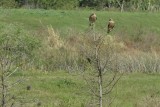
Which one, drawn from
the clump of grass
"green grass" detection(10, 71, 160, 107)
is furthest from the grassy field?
the clump of grass

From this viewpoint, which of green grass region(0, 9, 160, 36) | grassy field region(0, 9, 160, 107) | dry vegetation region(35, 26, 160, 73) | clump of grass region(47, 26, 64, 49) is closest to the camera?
grassy field region(0, 9, 160, 107)

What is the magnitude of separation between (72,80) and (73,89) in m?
1.14

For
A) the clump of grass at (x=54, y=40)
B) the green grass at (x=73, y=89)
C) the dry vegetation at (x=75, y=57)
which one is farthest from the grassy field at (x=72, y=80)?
the clump of grass at (x=54, y=40)

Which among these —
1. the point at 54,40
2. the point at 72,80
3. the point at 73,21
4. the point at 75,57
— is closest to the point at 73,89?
the point at 72,80

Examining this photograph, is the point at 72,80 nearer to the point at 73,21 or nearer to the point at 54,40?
the point at 54,40

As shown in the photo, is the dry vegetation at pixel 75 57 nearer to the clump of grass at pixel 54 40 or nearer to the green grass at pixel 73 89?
the clump of grass at pixel 54 40

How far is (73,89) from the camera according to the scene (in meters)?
18.5

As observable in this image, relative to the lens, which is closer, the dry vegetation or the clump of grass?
the dry vegetation

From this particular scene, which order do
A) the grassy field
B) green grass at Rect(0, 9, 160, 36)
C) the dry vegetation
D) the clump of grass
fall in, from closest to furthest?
the grassy field
the dry vegetation
the clump of grass
green grass at Rect(0, 9, 160, 36)

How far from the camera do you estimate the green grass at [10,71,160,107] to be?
52.3 feet

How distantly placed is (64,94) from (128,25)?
17.6 meters

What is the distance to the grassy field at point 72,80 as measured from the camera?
15.9 metres

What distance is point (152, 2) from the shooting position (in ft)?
185

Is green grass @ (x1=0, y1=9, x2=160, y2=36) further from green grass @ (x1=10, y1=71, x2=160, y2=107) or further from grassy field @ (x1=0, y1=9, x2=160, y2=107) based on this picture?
green grass @ (x1=10, y1=71, x2=160, y2=107)
